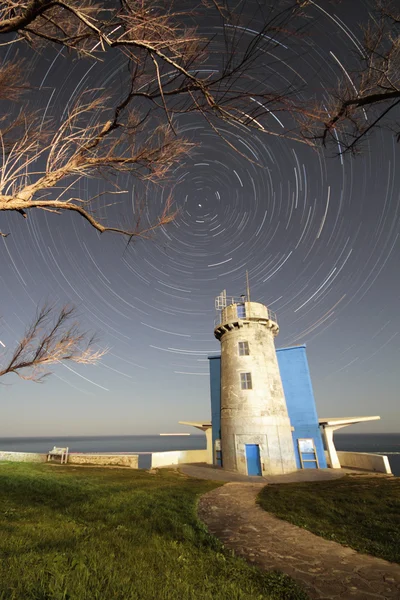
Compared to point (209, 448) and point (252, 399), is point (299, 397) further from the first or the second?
point (209, 448)

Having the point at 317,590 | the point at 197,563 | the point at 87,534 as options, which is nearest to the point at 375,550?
the point at 317,590

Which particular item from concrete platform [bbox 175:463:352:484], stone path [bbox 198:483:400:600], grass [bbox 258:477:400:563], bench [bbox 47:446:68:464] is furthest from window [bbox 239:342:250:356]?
bench [bbox 47:446:68:464]

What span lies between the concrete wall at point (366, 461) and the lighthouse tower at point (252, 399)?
19.7 ft

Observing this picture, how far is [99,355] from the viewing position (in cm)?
893

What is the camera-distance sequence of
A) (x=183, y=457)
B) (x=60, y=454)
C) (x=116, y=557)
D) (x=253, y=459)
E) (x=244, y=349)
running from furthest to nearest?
(x=183, y=457) < (x=60, y=454) < (x=244, y=349) < (x=253, y=459) < (x=116, y=557)

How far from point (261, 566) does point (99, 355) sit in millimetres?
6545

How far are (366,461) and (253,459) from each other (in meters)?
9.44

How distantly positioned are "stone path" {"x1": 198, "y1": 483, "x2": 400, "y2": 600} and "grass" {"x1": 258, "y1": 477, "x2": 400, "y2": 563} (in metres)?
0.42

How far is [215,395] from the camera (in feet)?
84.6

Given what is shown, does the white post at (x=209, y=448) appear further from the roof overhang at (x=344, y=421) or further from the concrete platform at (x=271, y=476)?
Result: the roof overhang at (x=344, y=421)

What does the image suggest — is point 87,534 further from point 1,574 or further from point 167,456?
point 167,456

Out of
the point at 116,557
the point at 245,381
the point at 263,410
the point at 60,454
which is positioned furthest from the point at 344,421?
the point at 60,454

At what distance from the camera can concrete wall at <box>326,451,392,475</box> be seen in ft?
64.1

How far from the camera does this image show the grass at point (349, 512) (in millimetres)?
6496
